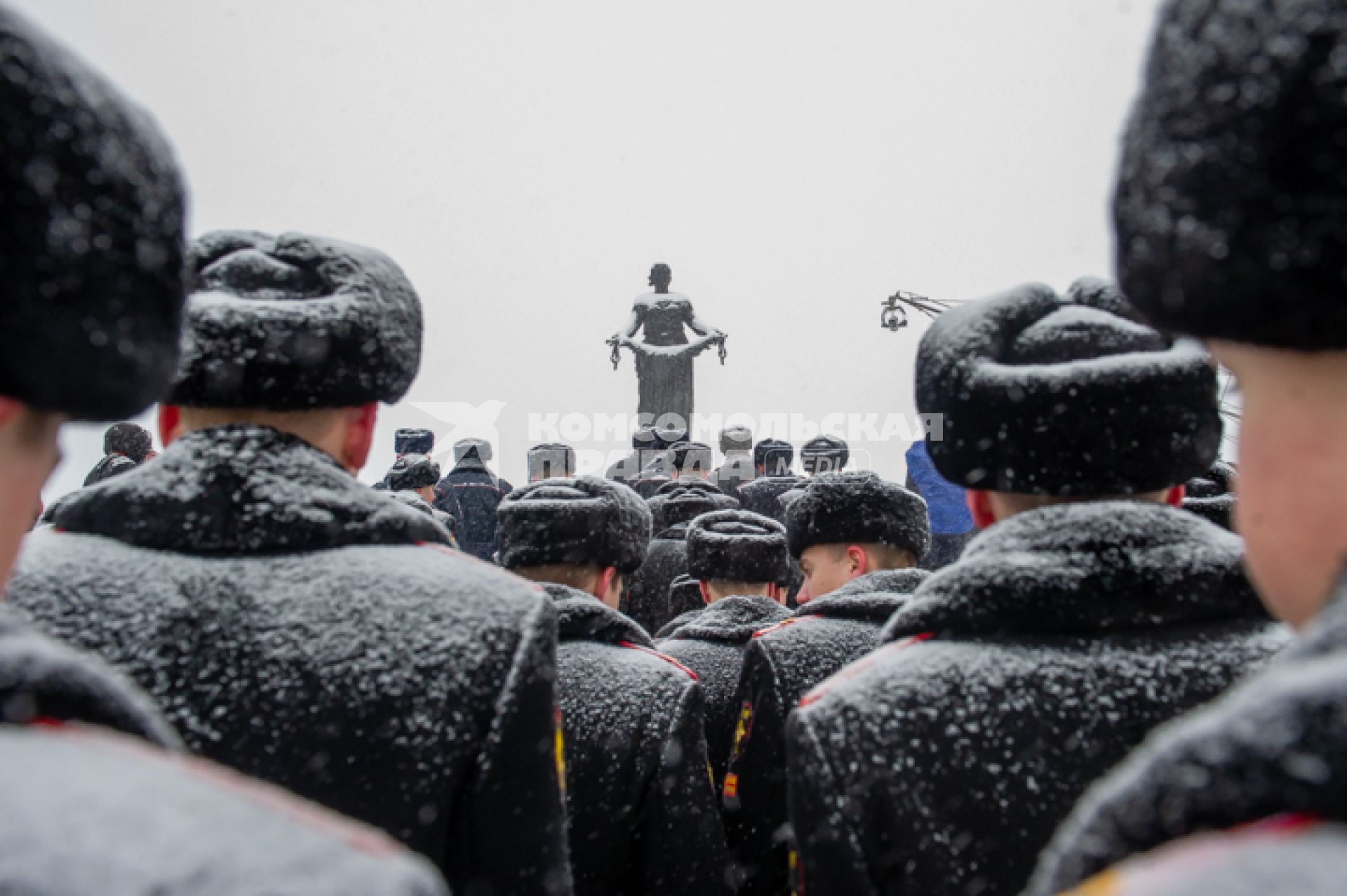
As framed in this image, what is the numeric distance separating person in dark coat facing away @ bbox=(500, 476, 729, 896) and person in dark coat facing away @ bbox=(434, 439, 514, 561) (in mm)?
5250

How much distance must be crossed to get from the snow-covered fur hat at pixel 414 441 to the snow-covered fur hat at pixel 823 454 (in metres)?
3.08

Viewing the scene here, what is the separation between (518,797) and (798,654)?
4.69 feet

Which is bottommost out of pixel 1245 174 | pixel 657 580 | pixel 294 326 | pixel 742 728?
pixel 657 580

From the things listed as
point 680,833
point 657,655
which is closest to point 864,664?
point 680,833

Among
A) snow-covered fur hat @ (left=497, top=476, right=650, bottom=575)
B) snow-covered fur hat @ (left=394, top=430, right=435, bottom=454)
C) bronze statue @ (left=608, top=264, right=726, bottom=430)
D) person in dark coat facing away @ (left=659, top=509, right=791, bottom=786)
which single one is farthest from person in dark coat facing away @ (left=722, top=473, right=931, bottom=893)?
bronze statue @ (left=608, top=264, right=726, bottom=430)

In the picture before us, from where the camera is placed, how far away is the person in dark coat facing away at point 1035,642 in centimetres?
152

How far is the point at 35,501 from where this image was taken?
971mm

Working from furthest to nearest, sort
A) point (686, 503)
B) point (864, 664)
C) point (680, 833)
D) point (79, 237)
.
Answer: point (686, 503)
point (680, 833)
point (864, 664)
point (79, 237)

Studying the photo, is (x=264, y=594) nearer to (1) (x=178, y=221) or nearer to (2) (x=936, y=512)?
(1) (x=178, y=221)

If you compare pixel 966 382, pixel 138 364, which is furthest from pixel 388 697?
pixel 966 382

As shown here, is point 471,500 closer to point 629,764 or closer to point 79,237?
point 629,764

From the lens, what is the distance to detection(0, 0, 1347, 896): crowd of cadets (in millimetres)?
688

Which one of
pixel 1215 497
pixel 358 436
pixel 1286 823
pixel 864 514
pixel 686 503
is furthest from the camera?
pixel 686 503

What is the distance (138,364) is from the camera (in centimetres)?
97
